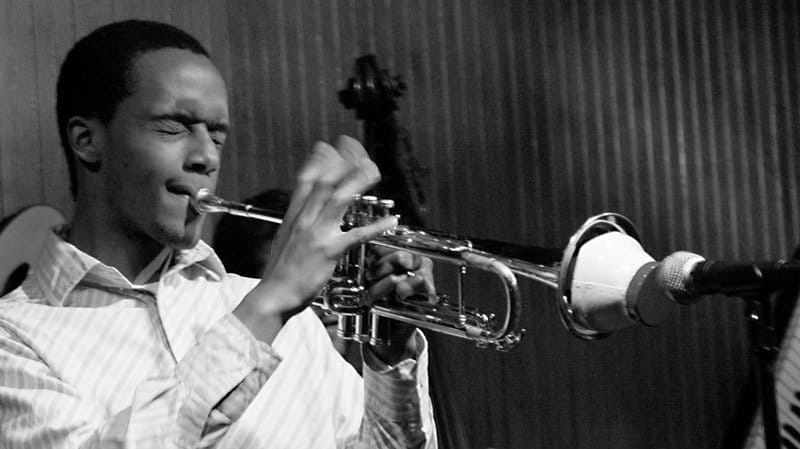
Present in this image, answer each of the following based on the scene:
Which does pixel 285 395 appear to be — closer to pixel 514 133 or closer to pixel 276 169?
pixel 276 169

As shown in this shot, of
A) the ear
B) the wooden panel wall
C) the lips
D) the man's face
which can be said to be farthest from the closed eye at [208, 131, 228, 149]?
the wooden panel wall

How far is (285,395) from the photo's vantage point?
1709 millimetres

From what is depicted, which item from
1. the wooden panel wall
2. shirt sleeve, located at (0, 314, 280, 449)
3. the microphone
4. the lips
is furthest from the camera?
the wooden panel wall

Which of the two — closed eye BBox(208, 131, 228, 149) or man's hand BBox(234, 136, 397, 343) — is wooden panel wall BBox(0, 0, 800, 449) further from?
man's hand BBox(234, 136, 397, 343)

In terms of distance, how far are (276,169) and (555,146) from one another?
102 cm

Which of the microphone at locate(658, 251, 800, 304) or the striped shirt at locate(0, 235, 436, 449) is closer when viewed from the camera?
the microphone at locate(658, 251, 800, 304)

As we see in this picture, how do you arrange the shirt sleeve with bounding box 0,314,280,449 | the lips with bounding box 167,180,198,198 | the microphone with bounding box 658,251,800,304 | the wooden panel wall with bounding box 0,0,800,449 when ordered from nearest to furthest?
the microphone with bounding box 658,251,800,304 → the shirt sleeve with bounding box 0,314,280,449 → the lips with bounding box 167,180,198,198 → the wooden panel wall with bounding box 0,0,800,449

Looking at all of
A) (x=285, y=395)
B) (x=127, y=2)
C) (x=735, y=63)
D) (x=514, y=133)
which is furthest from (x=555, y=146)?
(x=285, y=395)

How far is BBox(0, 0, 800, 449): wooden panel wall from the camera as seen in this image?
248cm

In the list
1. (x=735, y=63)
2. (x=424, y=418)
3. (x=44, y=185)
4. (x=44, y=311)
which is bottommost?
(x=424, y=418)

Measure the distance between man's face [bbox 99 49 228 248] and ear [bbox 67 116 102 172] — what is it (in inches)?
1.6

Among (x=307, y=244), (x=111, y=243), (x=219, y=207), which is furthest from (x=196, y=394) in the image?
(x=111, y=243)

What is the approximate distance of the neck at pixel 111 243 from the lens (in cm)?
173

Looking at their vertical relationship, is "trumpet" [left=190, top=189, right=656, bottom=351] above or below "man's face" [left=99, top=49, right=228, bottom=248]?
below
